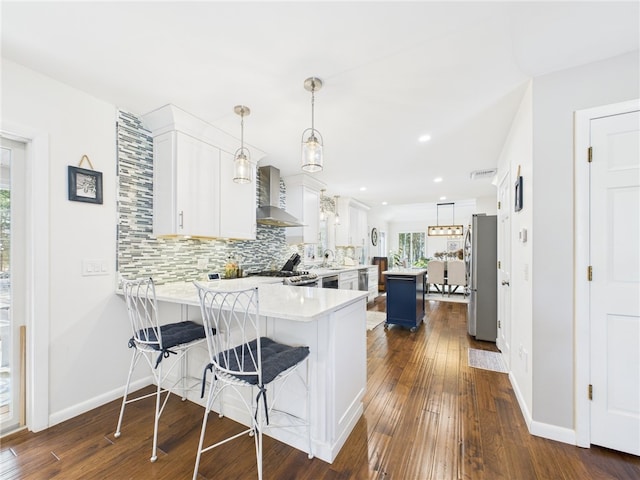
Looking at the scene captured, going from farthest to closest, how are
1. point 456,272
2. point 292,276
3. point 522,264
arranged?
point 456,272 < point 292,276 < point 522,264

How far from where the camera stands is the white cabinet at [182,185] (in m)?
2.46

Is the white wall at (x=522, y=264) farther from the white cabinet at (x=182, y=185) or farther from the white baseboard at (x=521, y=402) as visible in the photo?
the white cabinet at (x=182, y=185)

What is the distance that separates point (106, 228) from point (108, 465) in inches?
64.7

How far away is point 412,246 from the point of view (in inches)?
429

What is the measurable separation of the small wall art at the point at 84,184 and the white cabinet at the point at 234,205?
3.36 ft

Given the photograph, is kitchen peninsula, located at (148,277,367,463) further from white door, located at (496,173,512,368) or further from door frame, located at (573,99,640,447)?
white door, located at (496,173,512,368)

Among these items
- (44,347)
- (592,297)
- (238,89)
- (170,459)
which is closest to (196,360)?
(170,459)

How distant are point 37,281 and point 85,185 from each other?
2.51ft

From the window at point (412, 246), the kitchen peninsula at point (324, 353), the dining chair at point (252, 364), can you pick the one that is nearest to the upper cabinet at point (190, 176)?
the kitchen peninsula at point (324, 353)

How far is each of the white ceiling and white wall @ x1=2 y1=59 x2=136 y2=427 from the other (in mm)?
158

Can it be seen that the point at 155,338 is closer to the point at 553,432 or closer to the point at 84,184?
the point at 84,184

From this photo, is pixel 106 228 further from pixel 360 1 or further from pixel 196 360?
pixel 360 1

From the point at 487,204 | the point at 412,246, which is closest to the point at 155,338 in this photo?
the point at 487,204

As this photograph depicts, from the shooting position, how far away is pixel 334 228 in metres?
6.08
